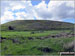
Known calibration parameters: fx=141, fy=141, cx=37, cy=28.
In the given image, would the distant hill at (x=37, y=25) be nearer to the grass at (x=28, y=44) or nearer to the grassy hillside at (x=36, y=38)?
the grassy hillside at (x=36, y=38)

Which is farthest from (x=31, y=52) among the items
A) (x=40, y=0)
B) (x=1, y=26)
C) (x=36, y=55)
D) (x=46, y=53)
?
(x=40, y=0)

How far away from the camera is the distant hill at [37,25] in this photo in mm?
5309

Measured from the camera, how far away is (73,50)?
5434 mm

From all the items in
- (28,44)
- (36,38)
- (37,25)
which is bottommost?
(28,44)

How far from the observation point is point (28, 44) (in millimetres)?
5324

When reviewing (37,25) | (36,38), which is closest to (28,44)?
(36,38)

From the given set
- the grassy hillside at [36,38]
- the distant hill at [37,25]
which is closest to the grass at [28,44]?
the grassy hillside at [36,38]

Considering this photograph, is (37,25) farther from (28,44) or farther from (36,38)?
(28,44)

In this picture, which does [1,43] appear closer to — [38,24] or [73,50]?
[38,24]

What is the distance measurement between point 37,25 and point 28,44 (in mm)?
805

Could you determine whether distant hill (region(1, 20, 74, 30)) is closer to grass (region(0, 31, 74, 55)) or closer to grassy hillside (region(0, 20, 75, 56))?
grassy hillside (region(0, 20, 75, 56))

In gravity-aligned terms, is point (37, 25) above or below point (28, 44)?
above

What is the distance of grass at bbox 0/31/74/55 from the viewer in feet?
17.3

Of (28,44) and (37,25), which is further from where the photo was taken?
(37,25)
